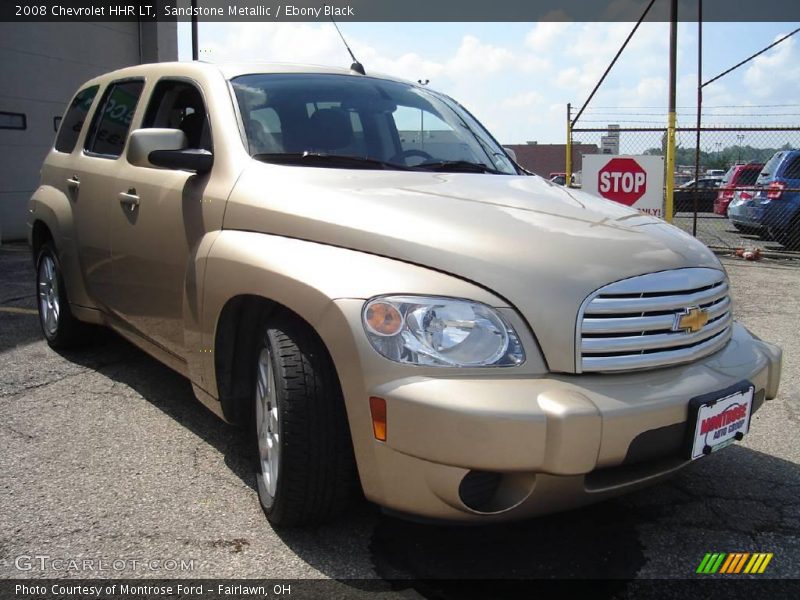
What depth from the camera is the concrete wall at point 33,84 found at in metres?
10.9

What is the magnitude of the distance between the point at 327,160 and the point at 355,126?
1.18ft

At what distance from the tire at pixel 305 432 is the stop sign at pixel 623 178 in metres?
7.92

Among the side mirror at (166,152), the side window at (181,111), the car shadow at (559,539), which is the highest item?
the side window at (181,111)

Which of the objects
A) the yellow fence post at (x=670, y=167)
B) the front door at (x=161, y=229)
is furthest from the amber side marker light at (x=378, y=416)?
the yellow fence post at (x=670, y=167)

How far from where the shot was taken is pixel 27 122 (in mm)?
11227

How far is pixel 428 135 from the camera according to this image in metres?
3.68

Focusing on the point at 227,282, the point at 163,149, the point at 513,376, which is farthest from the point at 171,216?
the point at 513,376

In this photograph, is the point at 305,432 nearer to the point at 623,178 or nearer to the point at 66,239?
the point at 66,239

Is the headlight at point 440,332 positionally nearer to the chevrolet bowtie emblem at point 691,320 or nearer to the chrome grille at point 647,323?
the chrome grille at point 647,323

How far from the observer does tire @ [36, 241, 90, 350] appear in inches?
185

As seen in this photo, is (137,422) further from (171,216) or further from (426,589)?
(426,589)

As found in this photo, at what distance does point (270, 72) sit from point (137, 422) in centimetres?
180

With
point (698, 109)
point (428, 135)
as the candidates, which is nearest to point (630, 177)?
point (698, 109)

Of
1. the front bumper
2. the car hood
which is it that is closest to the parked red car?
the car hood
